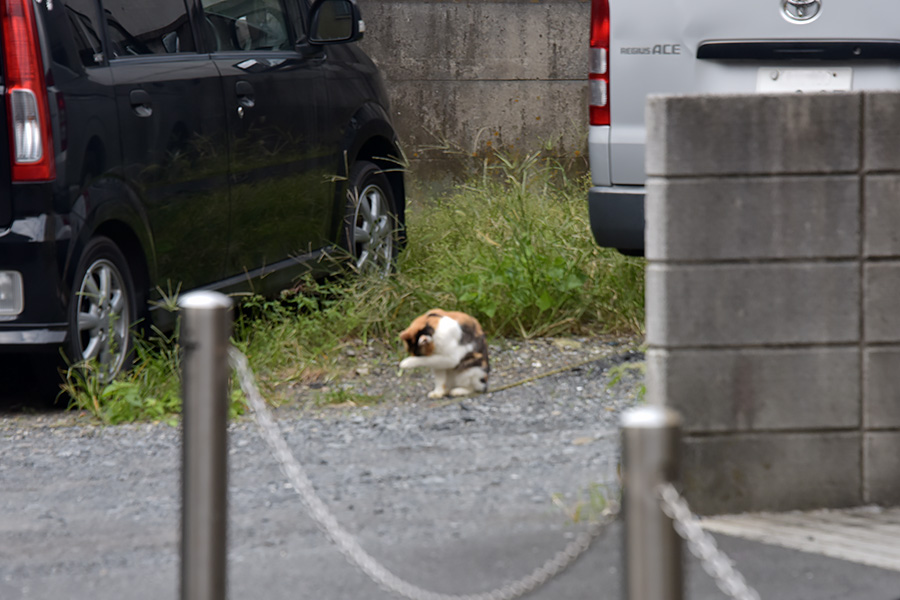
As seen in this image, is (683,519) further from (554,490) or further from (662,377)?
(554,490)

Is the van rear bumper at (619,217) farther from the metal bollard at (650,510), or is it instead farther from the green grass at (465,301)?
the metal bollard at (650,510)

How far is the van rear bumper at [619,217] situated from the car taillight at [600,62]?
0.31m

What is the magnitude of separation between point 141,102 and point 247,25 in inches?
43.7

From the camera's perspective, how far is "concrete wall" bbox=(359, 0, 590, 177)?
9.98m

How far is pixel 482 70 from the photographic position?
10.0 meters

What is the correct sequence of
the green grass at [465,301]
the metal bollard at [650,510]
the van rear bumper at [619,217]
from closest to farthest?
the metal bollard at [650,510], the van rear bumper at [619,217], the green grass at [465,301]

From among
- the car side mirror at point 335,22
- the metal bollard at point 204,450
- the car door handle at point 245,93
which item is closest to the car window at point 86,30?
the car door handle at point 245,93

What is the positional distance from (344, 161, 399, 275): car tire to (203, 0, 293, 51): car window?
784 mm

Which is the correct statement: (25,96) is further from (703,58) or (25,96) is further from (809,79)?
(809,79)

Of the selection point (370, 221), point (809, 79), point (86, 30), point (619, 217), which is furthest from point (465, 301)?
point (86, 30)

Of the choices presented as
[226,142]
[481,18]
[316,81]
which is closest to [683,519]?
[226,142]

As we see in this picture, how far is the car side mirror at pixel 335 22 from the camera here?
5.96m

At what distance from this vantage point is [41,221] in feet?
14.6

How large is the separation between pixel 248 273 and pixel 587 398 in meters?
1.69
